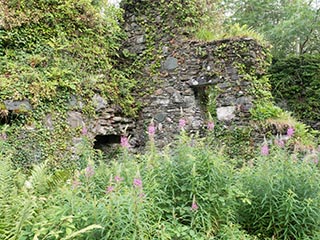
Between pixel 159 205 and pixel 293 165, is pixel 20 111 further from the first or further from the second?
pixel 293 165

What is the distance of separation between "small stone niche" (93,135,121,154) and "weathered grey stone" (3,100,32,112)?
168 cm

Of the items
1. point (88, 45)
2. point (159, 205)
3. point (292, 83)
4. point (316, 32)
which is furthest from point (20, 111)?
point (316, 32)

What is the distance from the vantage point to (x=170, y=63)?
720 cm

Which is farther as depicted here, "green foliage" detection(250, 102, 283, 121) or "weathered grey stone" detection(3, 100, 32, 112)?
"green foliage" detection(250, 102, 283, 121)

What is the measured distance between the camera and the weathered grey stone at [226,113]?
652cm

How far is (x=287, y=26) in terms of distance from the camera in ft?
41.0

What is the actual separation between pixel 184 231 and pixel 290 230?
997 mm

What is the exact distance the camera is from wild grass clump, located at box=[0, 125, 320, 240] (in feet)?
7.86

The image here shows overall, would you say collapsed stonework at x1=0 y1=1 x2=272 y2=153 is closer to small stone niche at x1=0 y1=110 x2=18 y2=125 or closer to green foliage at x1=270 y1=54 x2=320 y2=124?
small stone niche at x1=0 y1=110 x2=18 y2=125

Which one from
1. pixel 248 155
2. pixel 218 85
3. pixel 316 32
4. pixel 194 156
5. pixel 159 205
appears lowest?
pixel 248 155

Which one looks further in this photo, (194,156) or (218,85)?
(218,85)

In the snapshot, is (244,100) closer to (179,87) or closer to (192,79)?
(192,79)

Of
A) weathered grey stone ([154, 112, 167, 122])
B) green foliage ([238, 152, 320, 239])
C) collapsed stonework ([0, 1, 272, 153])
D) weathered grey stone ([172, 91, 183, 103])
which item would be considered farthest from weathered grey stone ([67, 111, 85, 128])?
green foliage ([238, 152, 320, 239])

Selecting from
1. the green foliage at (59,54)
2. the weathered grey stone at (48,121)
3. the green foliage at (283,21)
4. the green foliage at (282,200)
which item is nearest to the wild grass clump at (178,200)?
the green foliage at (282,200)
